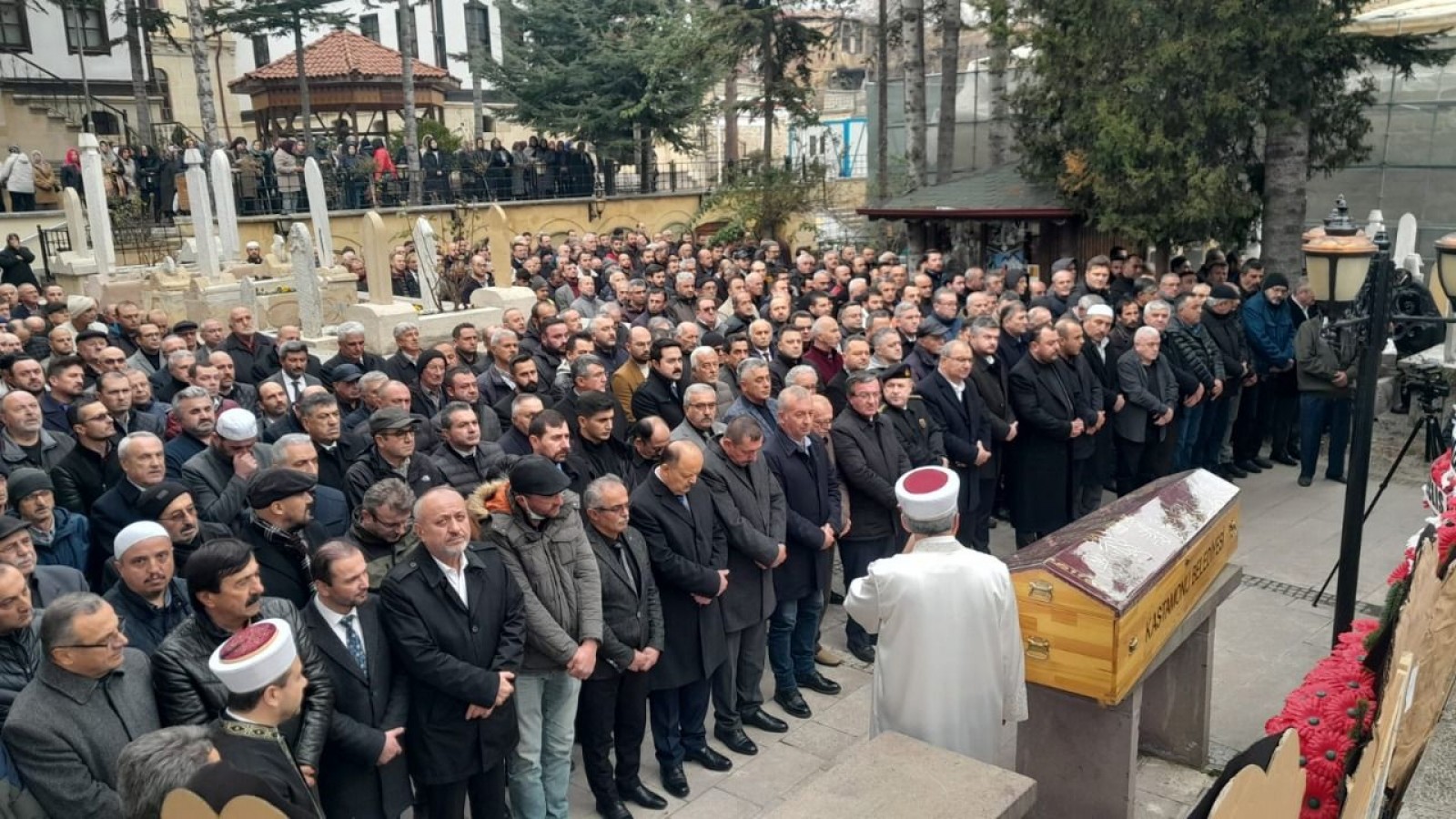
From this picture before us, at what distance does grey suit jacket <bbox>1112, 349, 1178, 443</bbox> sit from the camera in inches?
358

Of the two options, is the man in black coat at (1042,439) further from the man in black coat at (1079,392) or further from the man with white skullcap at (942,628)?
the man with white skullcap at (942,628)

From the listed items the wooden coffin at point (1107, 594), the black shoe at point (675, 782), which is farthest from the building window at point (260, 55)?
the wooden coffin at point (1107, 594)

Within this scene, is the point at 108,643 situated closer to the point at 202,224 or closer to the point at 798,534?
the point at 798,534

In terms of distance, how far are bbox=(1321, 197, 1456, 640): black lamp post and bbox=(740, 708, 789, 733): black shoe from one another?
116 inches

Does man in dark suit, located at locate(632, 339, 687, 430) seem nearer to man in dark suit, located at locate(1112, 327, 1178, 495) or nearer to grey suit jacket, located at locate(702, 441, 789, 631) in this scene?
grey suit jacket, located at locate(702, 441, 789, 631)

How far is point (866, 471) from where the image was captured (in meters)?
6.82

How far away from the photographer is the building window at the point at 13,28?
29.7 metres

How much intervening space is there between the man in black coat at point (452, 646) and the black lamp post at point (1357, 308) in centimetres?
420

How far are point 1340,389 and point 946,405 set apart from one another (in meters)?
4.16

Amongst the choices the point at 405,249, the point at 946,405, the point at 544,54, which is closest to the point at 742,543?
the point at 946,405

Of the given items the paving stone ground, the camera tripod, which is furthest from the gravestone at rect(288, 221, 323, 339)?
the camera tripod

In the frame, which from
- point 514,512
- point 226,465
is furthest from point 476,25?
point 514,512

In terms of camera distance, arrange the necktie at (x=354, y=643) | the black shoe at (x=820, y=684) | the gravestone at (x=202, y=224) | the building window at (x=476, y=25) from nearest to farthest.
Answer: the necktie at (x=354, y=643) < the black shoe at (x=820, y=684) < the gravestone at (x=202, y=224) < the building window at (x=476, y=25)

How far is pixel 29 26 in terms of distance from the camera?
30.1 m
